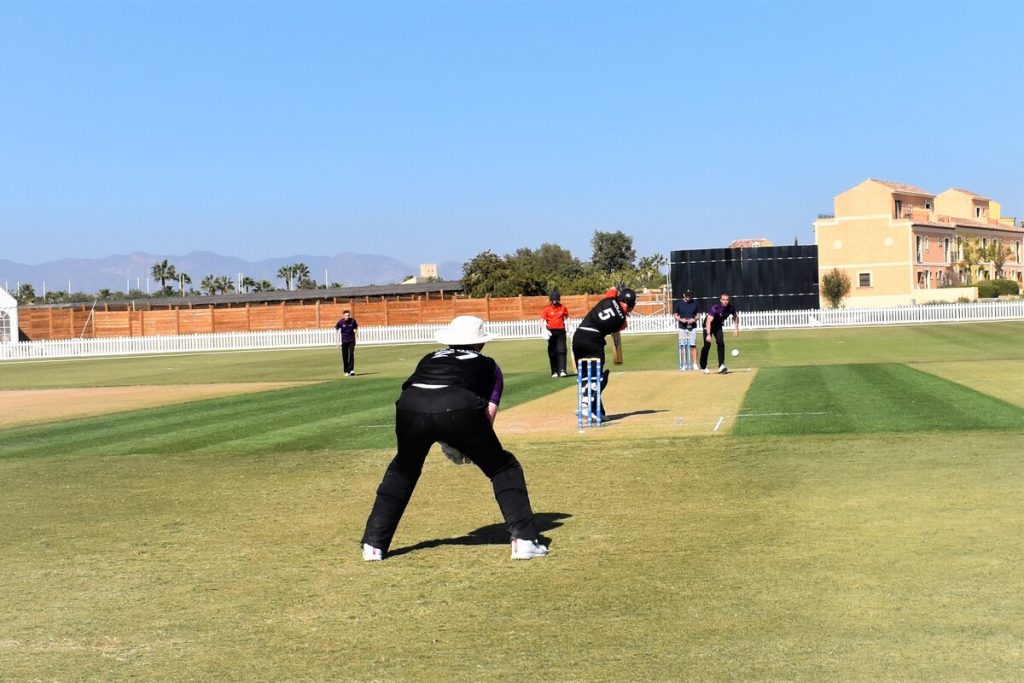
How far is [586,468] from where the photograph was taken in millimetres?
13180

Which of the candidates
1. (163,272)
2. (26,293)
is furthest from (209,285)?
(26,293)

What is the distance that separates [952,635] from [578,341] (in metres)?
10.6

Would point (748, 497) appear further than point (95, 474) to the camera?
No

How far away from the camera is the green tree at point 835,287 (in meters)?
93.7

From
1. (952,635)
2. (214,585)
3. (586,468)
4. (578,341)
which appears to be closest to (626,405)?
(578,341)

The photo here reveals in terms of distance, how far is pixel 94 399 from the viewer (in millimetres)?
27406

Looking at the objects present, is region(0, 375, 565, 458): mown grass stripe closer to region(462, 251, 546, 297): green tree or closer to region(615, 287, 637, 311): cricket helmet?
region(615, 287, 637, 311): cricket helmet

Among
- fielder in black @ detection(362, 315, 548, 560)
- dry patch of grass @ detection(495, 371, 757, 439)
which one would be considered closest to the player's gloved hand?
fielder in black @ detection(362, 315, 548, 560)

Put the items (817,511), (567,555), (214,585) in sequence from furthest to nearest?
(817,511), (567,555), (214,585)

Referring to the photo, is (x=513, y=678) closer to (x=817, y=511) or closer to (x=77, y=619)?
(x=77, y=619)

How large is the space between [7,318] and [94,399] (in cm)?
5263

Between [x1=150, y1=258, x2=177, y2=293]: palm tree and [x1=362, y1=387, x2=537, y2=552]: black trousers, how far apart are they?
187 m

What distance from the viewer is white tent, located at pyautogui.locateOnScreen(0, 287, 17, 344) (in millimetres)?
74812

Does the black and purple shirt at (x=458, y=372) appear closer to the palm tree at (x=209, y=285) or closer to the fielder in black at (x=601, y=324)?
the fielder in black at (x=601, y=324)
